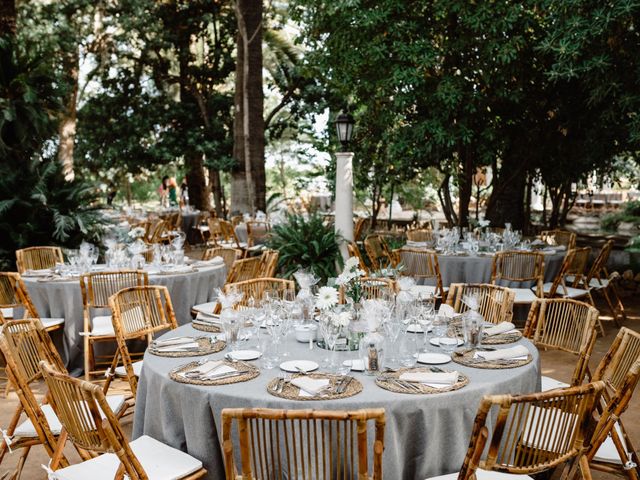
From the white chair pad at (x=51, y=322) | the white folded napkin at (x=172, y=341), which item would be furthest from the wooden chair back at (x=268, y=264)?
the white folded napkin at (x=172, y=341)

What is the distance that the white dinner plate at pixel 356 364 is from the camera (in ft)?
9.25

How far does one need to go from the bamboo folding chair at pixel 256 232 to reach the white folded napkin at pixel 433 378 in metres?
7.54

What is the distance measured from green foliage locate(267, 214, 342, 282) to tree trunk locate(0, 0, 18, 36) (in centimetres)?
577

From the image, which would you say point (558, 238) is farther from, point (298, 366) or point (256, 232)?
point (298, 366)

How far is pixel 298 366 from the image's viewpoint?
2850mm

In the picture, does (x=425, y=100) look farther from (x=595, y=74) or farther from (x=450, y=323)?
(x=450, y=323)

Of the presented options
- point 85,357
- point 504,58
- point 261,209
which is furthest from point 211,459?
point 261,209

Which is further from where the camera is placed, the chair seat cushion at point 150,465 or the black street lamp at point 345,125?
the black street lamp at point 345,125

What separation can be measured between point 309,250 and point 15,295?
129 inches

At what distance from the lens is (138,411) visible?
3033 mm

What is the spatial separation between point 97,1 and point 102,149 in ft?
11.3

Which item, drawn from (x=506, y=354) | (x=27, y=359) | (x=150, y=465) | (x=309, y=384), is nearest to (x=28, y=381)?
A: (x=27, y=359)

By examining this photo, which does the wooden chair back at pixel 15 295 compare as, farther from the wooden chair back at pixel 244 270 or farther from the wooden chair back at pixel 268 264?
the wooden chair back at pixel 268 264

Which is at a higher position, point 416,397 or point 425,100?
point 425,100
